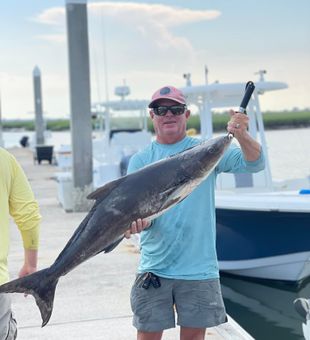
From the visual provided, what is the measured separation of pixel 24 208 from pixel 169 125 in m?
0.80

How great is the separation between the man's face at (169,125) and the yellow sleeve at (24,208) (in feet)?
2.30

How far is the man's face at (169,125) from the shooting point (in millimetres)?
2949

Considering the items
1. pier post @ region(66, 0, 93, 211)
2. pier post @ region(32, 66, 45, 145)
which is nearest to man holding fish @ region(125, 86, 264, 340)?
pier post @ region(66, 0, 93, 211)

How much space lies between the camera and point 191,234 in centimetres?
289

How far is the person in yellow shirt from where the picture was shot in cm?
262

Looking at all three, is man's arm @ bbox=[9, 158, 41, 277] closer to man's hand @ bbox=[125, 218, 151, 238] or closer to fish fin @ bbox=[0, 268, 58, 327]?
fish fin @ bbox=[0, 268, 58, 327]

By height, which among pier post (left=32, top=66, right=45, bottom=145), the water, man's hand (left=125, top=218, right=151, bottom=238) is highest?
pier post (left=32, top=66, right=45, bottom=145)

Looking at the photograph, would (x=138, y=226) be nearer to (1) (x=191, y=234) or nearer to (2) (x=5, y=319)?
(1) (x=191, y=234)

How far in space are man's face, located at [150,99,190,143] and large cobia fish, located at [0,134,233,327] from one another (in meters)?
0.29

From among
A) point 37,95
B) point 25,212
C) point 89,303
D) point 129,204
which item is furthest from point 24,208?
point 37,95

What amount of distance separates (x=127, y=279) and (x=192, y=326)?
3443mm

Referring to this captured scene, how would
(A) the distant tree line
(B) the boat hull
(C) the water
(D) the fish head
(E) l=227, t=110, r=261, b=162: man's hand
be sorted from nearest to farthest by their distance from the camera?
(D) the fish head, (E) l=227, t=110, r=261, b=162: man's hand, (C) the water, (B) the boat hull, (A) the distant tree line

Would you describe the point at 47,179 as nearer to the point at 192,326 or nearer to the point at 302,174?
the point at 302,174

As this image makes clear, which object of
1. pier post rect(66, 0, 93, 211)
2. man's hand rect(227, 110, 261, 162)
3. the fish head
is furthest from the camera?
pier post rect(66, 0, 93, 211)
